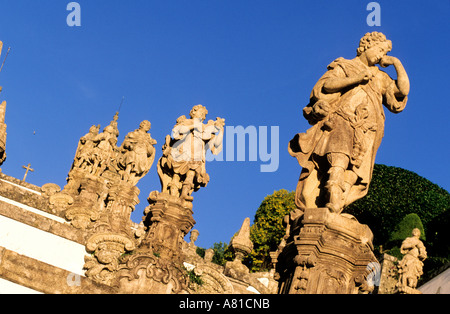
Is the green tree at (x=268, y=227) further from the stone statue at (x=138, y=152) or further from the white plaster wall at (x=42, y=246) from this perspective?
the white plaster wall at (x=42, y=246)

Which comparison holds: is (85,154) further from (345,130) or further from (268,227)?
(268,227)

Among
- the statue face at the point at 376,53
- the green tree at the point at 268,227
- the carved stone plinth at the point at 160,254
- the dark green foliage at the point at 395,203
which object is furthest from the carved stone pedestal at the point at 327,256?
the green tree at the point at 268,227

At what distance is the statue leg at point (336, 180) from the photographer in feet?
24.4

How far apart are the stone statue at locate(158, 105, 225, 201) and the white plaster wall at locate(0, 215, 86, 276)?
2.09m

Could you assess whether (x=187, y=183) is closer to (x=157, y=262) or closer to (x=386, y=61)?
(x=157, y=262)

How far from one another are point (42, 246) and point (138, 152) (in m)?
4.11

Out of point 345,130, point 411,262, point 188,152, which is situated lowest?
point 345,130

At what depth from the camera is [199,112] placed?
41.2 ft

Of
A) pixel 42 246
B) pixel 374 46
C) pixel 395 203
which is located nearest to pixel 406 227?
pixel 395 203

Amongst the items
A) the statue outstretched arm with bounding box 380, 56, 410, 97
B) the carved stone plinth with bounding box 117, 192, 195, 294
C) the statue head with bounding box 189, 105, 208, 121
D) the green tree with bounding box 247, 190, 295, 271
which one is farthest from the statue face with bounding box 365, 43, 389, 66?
Result: the green tree with bounding box 247, 190, 295, 271

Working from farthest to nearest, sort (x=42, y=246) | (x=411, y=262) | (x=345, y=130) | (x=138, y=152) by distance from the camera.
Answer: (x=138, y=152)
(x=411, y=262)
(x=42, y=246)
(x=345, y=130)

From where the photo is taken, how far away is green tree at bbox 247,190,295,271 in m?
43.1
